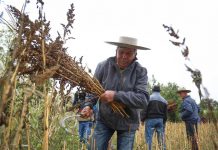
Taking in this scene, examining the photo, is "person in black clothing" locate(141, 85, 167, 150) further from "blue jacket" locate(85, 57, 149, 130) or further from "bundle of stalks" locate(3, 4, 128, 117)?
"bundle of stalks" locate(3, 4, 128, 117)

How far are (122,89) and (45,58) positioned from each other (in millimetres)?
2224

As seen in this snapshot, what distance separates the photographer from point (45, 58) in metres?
1.73

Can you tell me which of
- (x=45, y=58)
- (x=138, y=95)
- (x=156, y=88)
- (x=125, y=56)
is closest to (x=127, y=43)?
(x=125, y=56)

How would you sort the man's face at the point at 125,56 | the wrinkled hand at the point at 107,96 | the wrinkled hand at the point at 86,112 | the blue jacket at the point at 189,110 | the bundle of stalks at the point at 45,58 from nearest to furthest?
the bundle of stalks at the point at 45,58 < the wrinkled hand at the point at 107,96 < the wrinkled hand at the point at 86,112 < the man's face at the point at 125,56 < the blue jacket at the point at 189,110

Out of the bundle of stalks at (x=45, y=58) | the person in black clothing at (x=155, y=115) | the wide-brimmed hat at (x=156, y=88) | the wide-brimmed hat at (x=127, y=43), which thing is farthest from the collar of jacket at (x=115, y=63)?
the wide-brimmed hat at (x=156, y=88)

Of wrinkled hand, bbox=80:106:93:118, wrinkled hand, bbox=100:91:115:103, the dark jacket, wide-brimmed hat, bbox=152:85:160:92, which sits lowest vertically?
wrinkled hand, bbox=80:106:93:118

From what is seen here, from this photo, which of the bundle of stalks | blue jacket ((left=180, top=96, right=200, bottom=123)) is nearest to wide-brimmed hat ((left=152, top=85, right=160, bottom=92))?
blue jacket ((left=180, top=96, right=200, bottom=123))

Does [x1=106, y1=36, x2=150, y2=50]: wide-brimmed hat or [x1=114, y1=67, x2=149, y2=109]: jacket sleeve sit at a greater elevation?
[x1=106, y1=36, x2=150, y2=50]: wide-brimmed hat

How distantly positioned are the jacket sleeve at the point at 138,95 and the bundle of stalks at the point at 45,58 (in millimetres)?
99

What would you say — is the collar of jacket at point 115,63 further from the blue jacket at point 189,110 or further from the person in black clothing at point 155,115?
the blue jacket at point 189,110

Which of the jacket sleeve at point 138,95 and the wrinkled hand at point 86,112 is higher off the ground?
the jacket sleeve at point 138,95

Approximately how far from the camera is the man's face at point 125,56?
3.96 meters

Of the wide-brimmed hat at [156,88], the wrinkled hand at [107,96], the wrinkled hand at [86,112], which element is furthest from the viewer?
the wide-brimmed hat at [156,88]

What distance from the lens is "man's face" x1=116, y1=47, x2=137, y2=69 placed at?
3.96m
